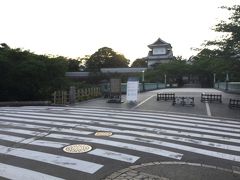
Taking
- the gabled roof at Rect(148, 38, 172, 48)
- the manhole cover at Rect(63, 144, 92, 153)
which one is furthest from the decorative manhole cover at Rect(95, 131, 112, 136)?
the gabled roof at Rect(148, 38, 172, 48)

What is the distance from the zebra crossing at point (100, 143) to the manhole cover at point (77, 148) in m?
0.18

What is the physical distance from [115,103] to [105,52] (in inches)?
2333

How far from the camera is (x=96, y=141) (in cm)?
970

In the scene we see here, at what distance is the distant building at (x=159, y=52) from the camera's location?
75.7 meters

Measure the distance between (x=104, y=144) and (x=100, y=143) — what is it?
17 cm

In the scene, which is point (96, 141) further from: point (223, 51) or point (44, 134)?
point (223, 51)

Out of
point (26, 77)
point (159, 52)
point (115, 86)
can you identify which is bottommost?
point (115, 86)

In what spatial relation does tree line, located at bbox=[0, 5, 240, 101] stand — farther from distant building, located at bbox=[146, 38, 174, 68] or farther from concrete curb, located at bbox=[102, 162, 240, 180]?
distant building, located at bbox=[146, 38, 174, 68]

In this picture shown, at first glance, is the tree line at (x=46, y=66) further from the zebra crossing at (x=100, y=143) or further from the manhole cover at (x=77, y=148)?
the manhole cover at (x=77, y=148)

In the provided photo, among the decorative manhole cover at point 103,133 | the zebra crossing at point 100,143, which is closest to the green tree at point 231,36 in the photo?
the zebra crossing at point 100,143

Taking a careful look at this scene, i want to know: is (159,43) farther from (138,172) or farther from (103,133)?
(138,172)

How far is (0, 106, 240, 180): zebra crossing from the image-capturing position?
7133mm

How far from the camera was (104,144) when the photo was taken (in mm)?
9297

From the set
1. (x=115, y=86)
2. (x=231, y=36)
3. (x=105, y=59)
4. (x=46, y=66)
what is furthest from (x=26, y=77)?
(x=105, y=59)
